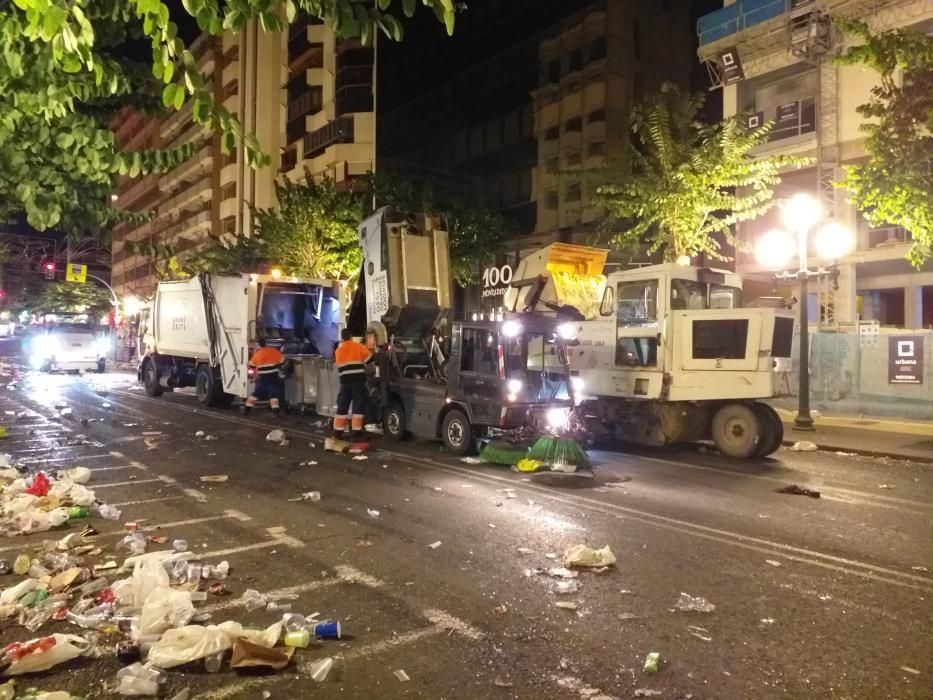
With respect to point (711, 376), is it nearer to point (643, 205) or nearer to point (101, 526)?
point (643, 205)

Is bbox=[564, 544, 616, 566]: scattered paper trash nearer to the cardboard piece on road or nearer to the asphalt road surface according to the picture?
the asphalt road surface

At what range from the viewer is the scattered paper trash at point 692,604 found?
4.69m

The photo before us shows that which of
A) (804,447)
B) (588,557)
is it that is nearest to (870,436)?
(804,447)

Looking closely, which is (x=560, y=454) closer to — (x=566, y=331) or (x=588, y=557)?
(x=566, y=331)

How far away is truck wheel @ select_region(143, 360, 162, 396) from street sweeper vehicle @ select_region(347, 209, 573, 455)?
25.0 ft

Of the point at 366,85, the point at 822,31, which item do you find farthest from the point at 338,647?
the point at 366,85

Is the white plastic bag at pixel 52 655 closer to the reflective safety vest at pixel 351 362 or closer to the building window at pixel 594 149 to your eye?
the reflective safety vest at pixel 351 362

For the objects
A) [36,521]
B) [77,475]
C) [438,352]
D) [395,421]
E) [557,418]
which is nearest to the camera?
[36,521]

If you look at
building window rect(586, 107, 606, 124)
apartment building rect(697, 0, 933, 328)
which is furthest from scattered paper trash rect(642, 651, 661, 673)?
building window rect(586, 107, 606, 124)

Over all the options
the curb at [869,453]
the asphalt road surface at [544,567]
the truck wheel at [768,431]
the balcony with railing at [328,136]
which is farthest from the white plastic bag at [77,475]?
the balcony with railing at [328,136]

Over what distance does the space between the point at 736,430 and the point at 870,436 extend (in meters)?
4.20

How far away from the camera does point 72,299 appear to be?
50.8m

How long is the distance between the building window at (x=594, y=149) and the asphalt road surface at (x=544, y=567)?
2708cm

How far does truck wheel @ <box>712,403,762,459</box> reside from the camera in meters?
10.7
